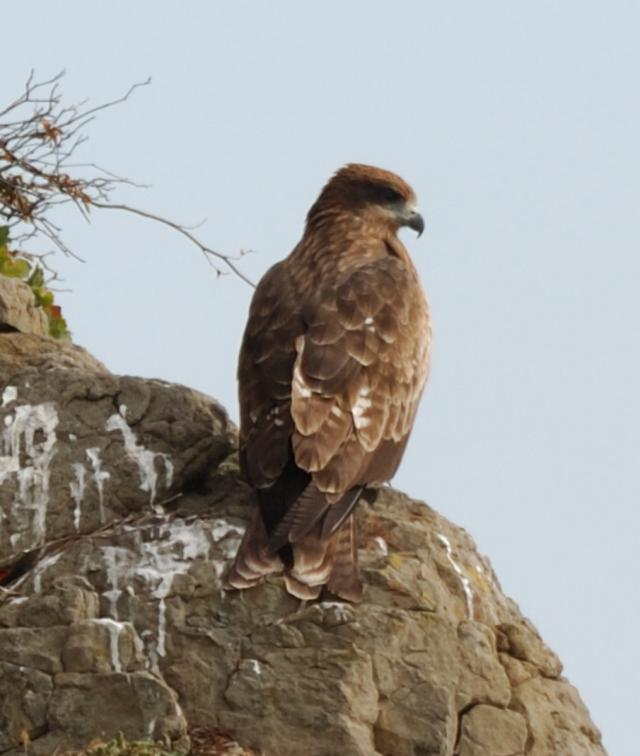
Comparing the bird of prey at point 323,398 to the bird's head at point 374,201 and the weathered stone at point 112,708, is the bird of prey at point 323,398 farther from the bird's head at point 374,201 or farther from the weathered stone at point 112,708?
the weathered stone at point 112,708

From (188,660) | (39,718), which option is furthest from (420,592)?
(39,718)

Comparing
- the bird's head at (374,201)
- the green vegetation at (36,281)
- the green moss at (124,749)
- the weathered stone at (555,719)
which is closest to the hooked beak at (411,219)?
the bird's head at (374,201)

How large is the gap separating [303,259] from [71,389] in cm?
173

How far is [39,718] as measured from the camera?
902 centimetres

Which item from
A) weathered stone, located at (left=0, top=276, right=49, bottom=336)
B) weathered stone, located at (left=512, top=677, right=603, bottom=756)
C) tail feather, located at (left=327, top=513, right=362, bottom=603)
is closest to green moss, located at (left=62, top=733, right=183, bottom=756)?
tail feather, located at (left=327, top=513, right=362, bottom=603)

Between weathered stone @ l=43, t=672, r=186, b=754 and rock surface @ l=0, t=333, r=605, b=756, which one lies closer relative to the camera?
weathered stone @ l=43, t=672, r=186, b=754

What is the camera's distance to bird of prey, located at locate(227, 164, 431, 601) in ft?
32.1

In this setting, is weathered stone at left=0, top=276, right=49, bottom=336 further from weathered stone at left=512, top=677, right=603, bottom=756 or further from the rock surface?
weathered stone at left=512, top=677, right=603, bottom=756

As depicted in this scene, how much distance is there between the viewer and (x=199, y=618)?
9.54m

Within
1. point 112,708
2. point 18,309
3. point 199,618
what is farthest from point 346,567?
point 18,309

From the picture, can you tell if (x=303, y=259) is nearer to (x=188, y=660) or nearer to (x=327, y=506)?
(x=327, y=506)

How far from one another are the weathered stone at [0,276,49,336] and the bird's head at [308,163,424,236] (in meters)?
1.78

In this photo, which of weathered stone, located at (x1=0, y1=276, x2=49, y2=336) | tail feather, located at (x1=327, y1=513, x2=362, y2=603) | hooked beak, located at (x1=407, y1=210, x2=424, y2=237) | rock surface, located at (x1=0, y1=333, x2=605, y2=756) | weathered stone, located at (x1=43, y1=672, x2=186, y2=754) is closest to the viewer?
weathered stone, located at (x1=43, y1=672, x2=186, y2=754)

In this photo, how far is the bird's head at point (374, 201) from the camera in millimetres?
12172
